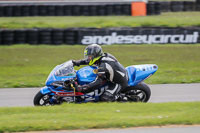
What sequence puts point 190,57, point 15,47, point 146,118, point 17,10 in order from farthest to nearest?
point 17,10 → point 15,47 → point 190,57 → point 146,118

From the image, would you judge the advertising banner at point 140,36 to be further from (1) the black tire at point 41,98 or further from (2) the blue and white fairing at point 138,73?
(1) the black tire at point 41,98

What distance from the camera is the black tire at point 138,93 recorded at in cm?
813

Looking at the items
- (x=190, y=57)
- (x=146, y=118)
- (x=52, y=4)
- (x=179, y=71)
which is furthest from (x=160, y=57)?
(x=52, y=4)

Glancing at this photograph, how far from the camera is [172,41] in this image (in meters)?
17.9

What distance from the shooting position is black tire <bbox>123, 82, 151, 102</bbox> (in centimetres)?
813

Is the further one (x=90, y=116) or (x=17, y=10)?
(x=17, y=10)

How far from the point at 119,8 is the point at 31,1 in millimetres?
6492

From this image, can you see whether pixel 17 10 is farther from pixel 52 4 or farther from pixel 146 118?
pixel 146 118

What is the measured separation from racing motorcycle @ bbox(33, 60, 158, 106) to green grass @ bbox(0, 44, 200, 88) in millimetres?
2879

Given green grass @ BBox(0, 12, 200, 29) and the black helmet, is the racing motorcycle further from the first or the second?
green grass @ BBox(0, 12, 200, 29)

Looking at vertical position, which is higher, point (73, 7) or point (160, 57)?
point (73, 7)

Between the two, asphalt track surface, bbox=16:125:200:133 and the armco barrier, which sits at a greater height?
the armco barrier

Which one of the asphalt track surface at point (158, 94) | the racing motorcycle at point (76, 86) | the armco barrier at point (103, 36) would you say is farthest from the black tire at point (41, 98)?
the armco barrier at point (103, 36)

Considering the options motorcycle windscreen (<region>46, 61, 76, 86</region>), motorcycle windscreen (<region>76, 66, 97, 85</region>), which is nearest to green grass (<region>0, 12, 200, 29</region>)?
motorcycle windscreen (<region>76, 66, 97, 85</region>)
